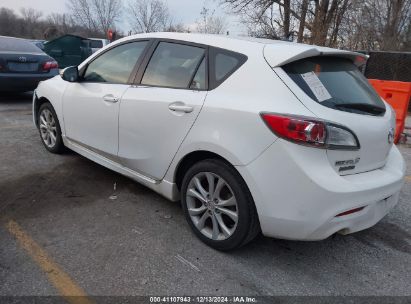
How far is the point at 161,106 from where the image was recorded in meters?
3.13

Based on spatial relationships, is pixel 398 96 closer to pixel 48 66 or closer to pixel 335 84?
pixel 335 84

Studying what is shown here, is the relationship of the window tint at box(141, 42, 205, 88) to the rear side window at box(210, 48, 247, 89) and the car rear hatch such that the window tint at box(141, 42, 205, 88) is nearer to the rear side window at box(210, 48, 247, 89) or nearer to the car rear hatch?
the rear side window at box(210, 48, 247, 89)

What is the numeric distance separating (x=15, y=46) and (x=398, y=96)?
7755mm

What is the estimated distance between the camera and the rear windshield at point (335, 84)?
262 centimetres

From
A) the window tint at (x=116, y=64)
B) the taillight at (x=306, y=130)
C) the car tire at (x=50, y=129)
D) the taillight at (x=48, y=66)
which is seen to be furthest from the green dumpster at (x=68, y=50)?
the taillight at (x=306, y=130)

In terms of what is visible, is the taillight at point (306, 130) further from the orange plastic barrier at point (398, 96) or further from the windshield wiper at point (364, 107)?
the orange plastic barrier at point (398, 96)

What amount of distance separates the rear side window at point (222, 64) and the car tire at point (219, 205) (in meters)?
0.61

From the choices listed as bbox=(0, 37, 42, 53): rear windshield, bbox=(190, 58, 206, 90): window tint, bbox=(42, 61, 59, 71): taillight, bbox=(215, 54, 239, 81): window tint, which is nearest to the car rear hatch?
bbox=(215, 54, 239, 81): window tint

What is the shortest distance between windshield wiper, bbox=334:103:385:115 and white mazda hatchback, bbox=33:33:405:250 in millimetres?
12

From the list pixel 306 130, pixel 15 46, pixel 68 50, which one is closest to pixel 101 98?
pixel 306 130

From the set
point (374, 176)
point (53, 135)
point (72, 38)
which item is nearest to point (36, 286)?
point (374, 176)

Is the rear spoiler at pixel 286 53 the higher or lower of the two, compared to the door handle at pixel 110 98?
higher

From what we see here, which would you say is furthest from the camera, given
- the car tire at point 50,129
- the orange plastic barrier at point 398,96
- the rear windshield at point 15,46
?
the rear windshield at point 15,46

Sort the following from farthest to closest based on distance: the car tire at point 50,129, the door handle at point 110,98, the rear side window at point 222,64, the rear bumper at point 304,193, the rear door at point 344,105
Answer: the car tire at point 50,129, the door handle at point 110,98, the rear side window at point 222,64, the rear door at point 344,105, the rear bumper at point 304,193
